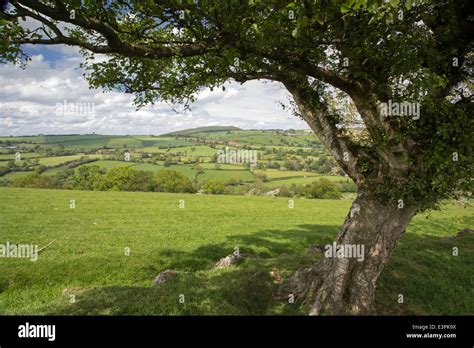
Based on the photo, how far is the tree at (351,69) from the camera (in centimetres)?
603

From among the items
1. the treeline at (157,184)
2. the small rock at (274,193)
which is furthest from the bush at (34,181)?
the small rock at (274,193)

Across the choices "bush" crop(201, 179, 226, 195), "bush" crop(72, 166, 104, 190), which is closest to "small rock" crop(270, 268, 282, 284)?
"bush" crop(201, 179, 226, 195)

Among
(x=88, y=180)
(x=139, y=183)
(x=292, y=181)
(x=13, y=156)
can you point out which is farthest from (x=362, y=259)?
(x=13, y=156)

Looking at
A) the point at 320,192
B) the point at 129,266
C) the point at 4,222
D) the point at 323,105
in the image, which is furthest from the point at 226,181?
the point at 323,105

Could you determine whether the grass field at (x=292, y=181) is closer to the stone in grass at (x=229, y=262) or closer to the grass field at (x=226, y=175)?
the grass field at (x=226, y=175)

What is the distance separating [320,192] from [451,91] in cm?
5832

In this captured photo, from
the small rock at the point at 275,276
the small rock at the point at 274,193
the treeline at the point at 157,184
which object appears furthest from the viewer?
the small rock at the point at 274,193

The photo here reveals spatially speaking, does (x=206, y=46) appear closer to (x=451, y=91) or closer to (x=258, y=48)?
(x=258, y=48)

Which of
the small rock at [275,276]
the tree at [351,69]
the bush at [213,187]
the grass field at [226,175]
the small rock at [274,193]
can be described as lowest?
the small rock at [274,193]

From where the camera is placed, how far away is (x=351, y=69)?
757cm

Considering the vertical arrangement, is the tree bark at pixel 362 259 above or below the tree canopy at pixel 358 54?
below

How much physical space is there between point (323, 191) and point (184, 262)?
53.0 metres

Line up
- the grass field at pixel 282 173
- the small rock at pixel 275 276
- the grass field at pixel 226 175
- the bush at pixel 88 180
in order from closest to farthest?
the small rock at pixel 275 276, the bush at pixel 88 180, the grass field at pixel 226 175, the grass field at pixel 282 173

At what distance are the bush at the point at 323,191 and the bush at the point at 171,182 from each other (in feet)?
90.6
